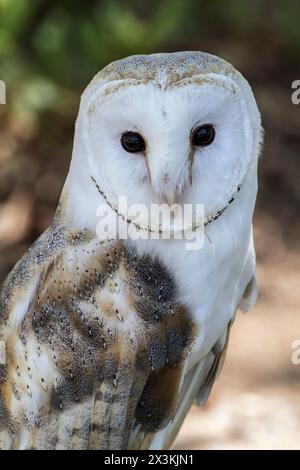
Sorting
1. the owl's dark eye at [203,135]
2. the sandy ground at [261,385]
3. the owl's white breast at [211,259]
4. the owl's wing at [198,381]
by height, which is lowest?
the sandy ground at [261,385]

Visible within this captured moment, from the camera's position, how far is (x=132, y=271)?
1613mm

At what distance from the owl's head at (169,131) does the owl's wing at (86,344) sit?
148mm

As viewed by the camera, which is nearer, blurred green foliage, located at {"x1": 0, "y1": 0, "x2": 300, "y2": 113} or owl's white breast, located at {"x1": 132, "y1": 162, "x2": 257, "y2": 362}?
owl's white breast, located at {"x1": 132, "y1": 162, "x2": 257, "y2": 362}

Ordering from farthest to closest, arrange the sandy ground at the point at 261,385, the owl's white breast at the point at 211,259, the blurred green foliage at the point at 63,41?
1. the blurred green foliage at the point at 63,41
2. the sandy ground at the point at 261,385
3. the owl's white breast at the point at 211,259

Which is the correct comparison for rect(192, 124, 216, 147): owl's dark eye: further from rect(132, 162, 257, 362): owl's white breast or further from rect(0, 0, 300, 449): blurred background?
rect(0, 0, 300, 449): blurred background

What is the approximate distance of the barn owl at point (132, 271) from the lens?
4.75 ft

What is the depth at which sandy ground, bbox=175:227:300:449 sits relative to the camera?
8.54ft

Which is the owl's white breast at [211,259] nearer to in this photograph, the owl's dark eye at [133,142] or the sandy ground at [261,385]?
the owl's dark eye at [133,142]

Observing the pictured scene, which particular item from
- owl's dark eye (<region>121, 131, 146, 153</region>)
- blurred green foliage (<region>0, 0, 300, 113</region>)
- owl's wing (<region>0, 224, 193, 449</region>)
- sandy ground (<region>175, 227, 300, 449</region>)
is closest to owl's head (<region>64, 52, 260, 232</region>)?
owl's dark eye (<region>121, 131, 146, 153</region>)

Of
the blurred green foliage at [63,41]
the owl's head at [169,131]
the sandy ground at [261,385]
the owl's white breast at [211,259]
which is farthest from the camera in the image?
the blurred green foliage at [63,41]

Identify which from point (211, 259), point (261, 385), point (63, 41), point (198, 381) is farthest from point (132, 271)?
point (63, 41)

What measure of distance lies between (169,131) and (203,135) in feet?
0.32

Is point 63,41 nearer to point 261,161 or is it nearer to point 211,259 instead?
point 261,161

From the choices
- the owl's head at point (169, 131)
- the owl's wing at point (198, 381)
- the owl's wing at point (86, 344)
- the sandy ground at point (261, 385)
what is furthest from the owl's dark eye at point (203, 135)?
the sandy ground at point (261, 385)
